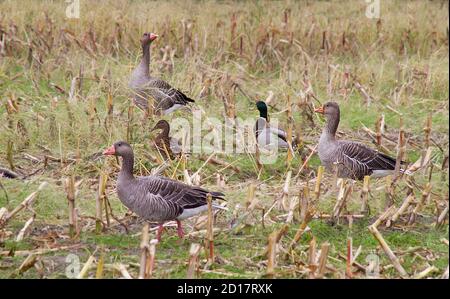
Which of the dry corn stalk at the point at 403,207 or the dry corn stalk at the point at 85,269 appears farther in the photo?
the dry corn stalk at the point at 403,207

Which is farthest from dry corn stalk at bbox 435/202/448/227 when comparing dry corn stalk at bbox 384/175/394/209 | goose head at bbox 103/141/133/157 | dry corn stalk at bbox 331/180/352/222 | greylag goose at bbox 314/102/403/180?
goose head at bbox 103/141/133/157

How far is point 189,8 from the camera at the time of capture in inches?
634

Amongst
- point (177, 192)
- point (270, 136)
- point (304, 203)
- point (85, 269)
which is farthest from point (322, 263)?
point (270, 136)

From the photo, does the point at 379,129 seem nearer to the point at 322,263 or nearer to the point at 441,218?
the point at 441,218

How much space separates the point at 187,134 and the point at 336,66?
3.73 m

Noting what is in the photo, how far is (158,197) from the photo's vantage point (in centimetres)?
749

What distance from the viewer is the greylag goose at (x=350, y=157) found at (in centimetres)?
934

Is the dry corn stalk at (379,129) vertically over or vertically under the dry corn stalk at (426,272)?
over

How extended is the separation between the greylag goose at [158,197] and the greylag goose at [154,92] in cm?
324

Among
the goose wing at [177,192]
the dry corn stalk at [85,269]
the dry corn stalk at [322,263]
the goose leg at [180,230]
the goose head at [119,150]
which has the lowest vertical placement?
the goose leg at [180,230]

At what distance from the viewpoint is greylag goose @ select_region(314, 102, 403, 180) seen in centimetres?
934

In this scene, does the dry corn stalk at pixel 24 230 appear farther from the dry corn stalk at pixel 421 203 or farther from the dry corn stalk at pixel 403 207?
the dry corn stalk at pixel 421 203

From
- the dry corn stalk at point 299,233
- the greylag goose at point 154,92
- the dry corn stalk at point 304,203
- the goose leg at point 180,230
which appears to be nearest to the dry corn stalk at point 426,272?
the dry corn stalk at point 299,233

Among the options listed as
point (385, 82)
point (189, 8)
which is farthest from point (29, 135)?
point (189, 8)
